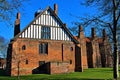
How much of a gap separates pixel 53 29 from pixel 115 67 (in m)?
23.0

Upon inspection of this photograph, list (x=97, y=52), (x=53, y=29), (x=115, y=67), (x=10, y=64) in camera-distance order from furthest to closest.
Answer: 1. (x=97, y=52)
2. (x=53, y=29)
3. (x=10, y=64)
4. (x=115, y=67)

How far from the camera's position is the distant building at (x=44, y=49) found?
1559 inches

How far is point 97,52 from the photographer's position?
62.1 m

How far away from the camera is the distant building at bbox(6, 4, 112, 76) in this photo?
3959 centimetres

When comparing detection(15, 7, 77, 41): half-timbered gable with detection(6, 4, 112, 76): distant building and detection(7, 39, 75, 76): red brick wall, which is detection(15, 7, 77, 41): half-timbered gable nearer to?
detection(6, 4, 112, 76): distant building

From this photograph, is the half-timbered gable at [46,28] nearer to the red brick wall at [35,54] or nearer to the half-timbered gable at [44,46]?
the half-timbered gable at [44,46]

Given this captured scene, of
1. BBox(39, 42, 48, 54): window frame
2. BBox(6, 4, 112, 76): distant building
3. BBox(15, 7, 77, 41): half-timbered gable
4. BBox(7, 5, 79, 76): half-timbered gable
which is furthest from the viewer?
BBox(39, 42, 48, 54): window frame

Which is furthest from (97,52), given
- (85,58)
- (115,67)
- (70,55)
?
(115,67)

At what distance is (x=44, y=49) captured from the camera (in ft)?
141

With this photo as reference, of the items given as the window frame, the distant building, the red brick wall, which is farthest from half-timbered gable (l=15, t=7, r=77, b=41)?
the window frame

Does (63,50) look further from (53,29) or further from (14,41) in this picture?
(14,41)

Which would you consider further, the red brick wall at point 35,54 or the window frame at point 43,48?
the window frame at point 43,48

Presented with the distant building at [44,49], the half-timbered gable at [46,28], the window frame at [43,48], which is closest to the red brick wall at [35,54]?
the distant building at [44,49]

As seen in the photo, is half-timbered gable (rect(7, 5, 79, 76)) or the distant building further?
half-timbered gable (rect(7, 5, 79, 76))
